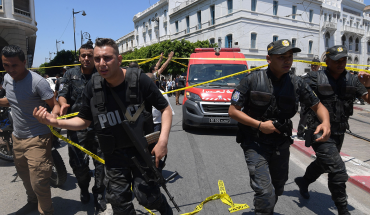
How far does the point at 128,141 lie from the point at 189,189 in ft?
6.58

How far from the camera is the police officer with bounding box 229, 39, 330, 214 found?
2.58 metres

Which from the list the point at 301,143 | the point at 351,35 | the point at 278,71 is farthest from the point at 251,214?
the point at 351,35

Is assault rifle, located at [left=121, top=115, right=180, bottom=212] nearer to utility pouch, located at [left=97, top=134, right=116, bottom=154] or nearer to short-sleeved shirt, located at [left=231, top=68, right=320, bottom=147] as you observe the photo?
utility pouch, located at [left=97, top=134, right=116, bottom=154]

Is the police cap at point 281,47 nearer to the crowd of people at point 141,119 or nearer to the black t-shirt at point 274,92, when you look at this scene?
the crowd of people at point 141,119

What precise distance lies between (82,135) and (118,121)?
1489 mm

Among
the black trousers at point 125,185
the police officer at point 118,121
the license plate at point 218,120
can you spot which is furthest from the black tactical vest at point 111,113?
the license plate at point 218,120

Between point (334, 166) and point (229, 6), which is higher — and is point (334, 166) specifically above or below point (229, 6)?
below

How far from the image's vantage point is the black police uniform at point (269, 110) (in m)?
2.64

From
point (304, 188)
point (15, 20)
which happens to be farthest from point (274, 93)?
point (15, 20)

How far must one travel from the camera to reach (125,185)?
2344 mm

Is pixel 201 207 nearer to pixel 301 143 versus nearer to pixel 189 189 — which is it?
pixel 189 189

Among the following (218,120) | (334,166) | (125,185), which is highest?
(125,185)

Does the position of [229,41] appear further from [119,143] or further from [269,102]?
[119,143]

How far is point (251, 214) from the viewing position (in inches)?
128
